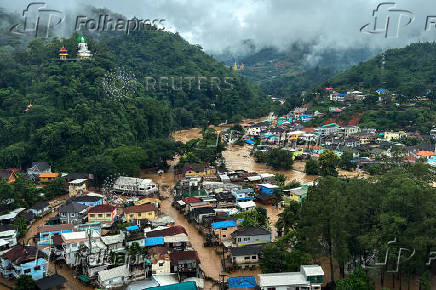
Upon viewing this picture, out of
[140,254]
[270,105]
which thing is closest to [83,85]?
[140,254]

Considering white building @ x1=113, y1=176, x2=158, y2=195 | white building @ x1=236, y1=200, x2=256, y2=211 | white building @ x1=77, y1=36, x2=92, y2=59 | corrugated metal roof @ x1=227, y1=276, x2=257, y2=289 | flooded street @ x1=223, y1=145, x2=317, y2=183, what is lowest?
corrugated metal roof @ x1=227, y1=276, x2=257, y2=289

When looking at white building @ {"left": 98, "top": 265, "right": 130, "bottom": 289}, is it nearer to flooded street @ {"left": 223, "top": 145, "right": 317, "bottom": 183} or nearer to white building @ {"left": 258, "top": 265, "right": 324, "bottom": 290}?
white building @ {"left": 258, "top": 265, "right": 324, "bottom": 290}

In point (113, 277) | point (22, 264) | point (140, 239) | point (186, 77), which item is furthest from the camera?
point (186, 77)

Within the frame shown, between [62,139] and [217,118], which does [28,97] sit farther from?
[217,118]

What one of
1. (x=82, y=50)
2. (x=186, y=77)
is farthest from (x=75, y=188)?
(x=186, y=77)

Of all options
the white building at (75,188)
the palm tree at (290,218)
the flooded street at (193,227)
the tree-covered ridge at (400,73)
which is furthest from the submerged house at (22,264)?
the tree-covered ridge at (400,73)

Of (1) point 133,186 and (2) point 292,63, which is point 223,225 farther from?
(2) point 292,63

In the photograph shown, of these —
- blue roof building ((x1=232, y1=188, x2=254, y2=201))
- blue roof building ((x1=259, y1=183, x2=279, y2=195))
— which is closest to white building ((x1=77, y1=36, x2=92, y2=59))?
blue roof building ((x1=232, y1=188, x2=254, y2=201))

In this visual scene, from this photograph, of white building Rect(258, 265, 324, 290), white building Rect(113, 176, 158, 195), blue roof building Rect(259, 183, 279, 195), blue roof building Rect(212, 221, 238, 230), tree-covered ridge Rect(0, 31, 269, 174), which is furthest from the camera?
tree-covered ridge Rect(0, 31, 269, 174)

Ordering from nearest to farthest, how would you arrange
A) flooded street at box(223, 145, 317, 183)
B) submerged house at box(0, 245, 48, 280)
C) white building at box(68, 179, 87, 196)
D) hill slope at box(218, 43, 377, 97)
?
submerged house at box(0, 245, 48, 280) → white building at box(68, 179, 87, 196) → flooded street at box(223, 145, 317, 183) → hill slope at box(218, 43, 377, 97)

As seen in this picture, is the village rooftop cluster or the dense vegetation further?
the dense vegetation
